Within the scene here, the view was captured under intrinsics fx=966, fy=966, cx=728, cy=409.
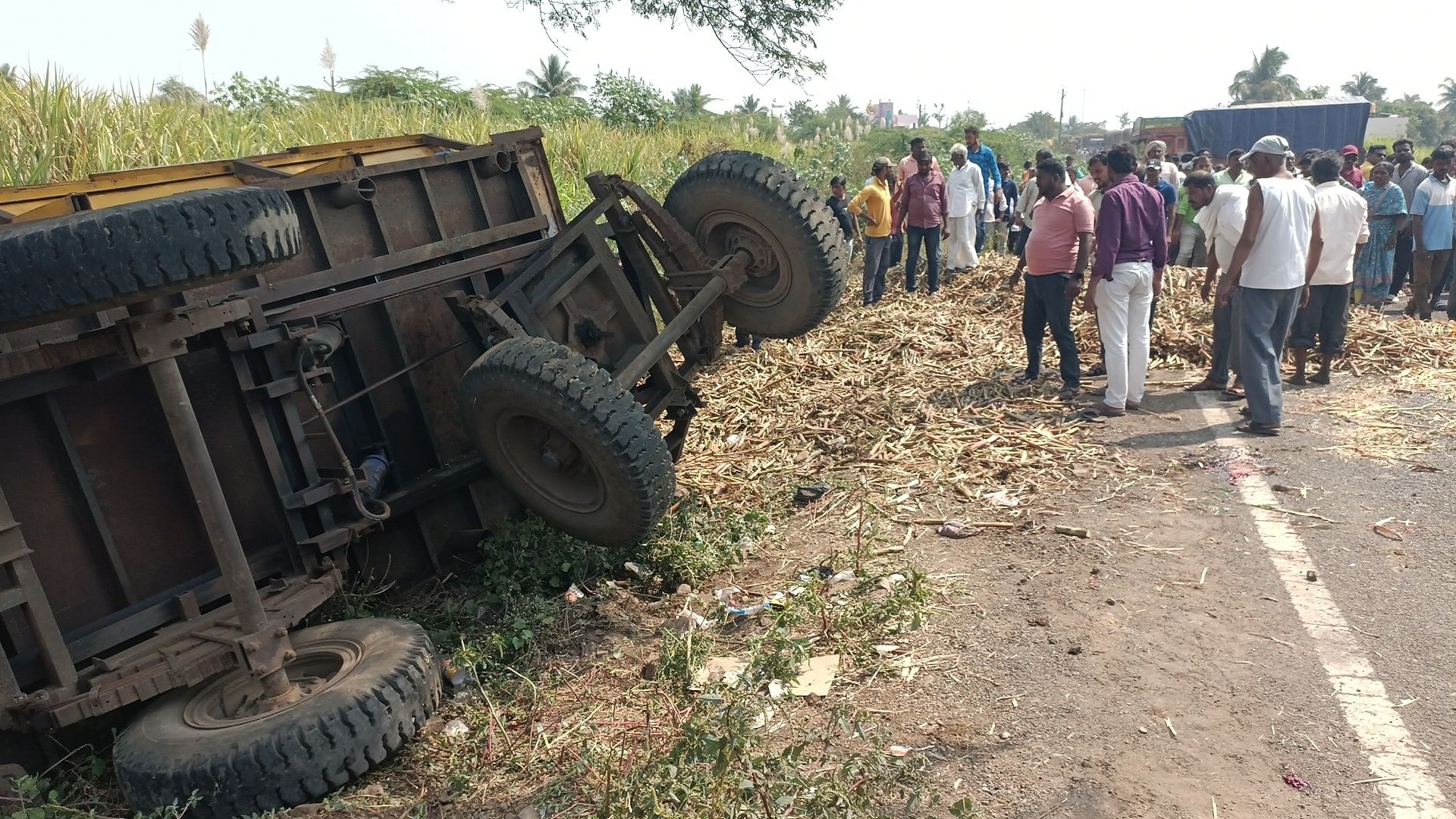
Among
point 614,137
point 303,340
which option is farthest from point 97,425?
point 614,137

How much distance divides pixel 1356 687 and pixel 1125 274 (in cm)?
437

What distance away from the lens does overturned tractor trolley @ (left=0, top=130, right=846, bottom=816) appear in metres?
3.41

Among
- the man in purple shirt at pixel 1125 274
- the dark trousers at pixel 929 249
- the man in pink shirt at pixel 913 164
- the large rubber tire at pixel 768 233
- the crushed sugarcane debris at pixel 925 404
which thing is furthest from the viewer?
the dark trousers at pixel 929 249

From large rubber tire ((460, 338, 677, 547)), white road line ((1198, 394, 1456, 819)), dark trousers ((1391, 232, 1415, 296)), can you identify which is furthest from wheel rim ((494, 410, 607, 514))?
dark trousers ((1391, 232, 1415, 296))

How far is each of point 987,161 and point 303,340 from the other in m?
12.8

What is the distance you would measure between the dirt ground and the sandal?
57cm

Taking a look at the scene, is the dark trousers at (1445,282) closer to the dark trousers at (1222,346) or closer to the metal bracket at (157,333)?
the dark trousers at (1222,346)

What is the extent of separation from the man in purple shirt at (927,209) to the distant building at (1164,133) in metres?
19.8

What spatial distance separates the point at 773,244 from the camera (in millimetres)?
5812

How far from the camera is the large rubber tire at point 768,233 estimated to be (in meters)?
5.66

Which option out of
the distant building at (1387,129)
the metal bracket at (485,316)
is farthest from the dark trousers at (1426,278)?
the distant building at (1387,129)

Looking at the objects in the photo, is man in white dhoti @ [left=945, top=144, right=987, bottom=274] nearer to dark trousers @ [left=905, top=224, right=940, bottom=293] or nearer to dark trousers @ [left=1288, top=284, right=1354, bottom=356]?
dark trousers @ [left=905, top=224, right=940, bottom=293]

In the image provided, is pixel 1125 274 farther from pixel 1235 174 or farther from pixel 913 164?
pixel 913 164

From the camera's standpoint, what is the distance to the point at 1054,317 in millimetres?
8086
